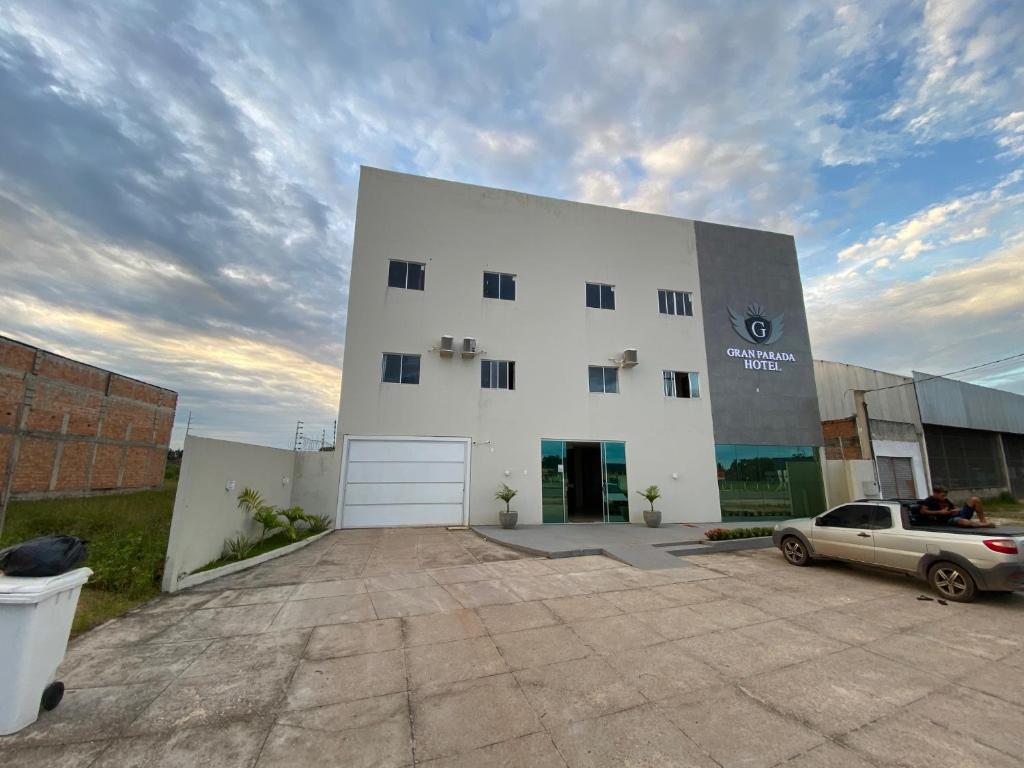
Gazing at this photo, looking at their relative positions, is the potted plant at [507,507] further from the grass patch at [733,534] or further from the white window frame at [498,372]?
the grass patch at [733,534]

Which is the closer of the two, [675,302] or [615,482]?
[615,482]

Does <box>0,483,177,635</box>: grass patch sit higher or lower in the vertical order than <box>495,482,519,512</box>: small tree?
lower

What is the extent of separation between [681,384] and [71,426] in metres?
27.6

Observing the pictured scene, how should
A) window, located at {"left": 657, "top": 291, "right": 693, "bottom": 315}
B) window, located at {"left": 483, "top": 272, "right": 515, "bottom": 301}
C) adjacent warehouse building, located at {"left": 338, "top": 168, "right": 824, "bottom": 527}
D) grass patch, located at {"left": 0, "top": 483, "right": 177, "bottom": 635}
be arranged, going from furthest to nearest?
window, located at {"left": 657, "top": 291, "right": 693, "bottom": 315} → window, located at {"left": 483, "top": 272, "right": 515, "bottom": 301} → adjacent warehouse building, located at {"left": 338, "top": 168, "right": 824, "bottom": 527} → grass patch, located at {"left": 0, "top": 483, "right": 177, "bottom": 635}

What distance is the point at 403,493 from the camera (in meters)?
13.4

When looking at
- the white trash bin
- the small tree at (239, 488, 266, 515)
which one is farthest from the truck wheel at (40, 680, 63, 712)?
the small tree at (239, 488, 266, 515)

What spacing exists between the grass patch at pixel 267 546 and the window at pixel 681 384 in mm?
13281

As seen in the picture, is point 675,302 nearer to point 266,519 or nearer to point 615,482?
point 615,482

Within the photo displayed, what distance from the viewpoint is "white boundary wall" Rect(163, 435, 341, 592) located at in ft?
21.4

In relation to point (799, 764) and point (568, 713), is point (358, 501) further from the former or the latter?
point (799, 764)

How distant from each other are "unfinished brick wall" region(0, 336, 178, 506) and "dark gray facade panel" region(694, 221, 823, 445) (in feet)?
83.2

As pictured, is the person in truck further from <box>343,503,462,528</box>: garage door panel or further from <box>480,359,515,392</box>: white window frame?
<box>343,503,462,528</box>: garage door panel

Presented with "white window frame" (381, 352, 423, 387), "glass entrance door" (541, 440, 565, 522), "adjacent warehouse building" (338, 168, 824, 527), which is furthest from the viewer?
"glass entrance door" (541, 440, 565, 522)

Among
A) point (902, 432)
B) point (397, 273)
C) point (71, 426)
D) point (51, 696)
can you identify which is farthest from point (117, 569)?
point (902, 432)
